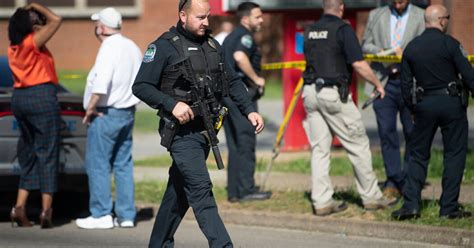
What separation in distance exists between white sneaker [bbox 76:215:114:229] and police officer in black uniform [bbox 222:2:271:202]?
4.38 feet

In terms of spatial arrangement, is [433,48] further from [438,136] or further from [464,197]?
[438,136]

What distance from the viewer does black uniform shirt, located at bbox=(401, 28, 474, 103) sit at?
29.8 ft

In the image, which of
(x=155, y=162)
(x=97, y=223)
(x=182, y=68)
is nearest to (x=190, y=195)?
(x=182, y=68)

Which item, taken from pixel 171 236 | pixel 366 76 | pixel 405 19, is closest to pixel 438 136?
pixel 405 19

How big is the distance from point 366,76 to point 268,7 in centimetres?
382

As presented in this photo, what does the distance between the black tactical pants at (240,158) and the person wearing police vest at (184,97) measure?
3.15 meters

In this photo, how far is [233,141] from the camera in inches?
428

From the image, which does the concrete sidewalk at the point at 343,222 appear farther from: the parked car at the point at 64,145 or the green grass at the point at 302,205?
the parked car at the point at 64,145

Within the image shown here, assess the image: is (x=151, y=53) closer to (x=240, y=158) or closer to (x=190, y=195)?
(x=190, y=195)

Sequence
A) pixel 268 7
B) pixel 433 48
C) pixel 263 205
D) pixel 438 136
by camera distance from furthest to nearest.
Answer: pixel 438 136, pixel 268 7, pixel 263 205, pixel 433 48

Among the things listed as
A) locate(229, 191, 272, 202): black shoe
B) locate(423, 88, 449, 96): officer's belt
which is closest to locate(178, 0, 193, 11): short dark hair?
locate(423, 88, 449, 96): officer's belt

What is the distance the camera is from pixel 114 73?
9734 mm

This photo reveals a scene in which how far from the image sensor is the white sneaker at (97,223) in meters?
10.0

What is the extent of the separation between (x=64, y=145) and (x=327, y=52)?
2.62 metres
